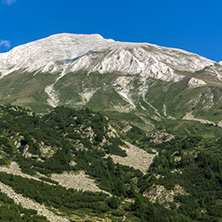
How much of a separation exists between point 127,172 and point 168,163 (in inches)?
650

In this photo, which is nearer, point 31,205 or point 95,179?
point 31,205

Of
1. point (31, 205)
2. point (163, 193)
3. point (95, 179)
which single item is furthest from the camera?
point (95, 179)

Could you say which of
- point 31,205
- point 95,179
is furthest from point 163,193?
Answer: point 31,205

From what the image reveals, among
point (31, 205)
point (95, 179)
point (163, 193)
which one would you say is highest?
point (163, 193)

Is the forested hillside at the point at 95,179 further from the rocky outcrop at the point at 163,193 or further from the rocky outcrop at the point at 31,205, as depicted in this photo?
the rocky outcrop at the point at 31,205

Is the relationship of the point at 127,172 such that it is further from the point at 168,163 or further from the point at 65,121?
the point at 65,121

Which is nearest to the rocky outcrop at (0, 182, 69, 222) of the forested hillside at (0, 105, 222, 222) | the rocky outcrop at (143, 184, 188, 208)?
A: the forested hillside at (0, 105, 222, 222)

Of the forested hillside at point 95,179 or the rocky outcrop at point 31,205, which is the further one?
the forested hillside at point 95,179

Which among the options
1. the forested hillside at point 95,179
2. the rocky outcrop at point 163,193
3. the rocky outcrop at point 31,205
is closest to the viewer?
the rocky outcrop at point 31,205

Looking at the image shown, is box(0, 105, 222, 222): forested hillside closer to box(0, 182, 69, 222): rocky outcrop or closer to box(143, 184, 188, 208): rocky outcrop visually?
box(143, 184, 188, 208): rocky outcrop

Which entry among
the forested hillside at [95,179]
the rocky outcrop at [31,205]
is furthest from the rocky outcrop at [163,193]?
the rocky outcrop at [31,205]

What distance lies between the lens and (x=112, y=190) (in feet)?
231

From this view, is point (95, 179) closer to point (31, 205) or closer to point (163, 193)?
point (163, 193)

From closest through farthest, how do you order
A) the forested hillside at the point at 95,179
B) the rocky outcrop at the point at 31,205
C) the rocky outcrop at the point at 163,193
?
the rocky outcrop at the point at 31,205 < the forested hillside at the point at 95,179 < the rocky outcrop at the point at 163,193
